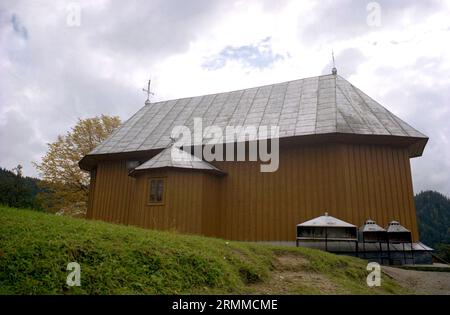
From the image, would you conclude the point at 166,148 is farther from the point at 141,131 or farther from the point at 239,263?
the point at 239,263

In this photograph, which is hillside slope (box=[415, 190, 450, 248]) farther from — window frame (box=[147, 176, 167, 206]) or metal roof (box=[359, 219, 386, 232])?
window frame (box=[147, 176, 167, 206])

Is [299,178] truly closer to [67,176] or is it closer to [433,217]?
[67,176]

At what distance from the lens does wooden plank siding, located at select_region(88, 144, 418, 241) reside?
1374 centimetres

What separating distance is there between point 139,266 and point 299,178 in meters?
9.65

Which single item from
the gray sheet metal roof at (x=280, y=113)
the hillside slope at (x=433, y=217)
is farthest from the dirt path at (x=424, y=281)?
the hillside slope at (x=433, y=217)

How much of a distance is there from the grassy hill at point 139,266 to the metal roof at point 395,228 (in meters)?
4.51

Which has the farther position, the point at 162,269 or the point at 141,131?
the point at 141,131

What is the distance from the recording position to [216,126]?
Answer: 55.7 feet

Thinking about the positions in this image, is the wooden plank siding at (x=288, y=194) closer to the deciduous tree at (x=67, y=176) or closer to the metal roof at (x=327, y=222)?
the metal roof at (x=327, y=222)

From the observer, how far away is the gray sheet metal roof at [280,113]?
14250 mm

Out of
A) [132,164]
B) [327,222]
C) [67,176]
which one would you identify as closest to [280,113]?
[327,222]
